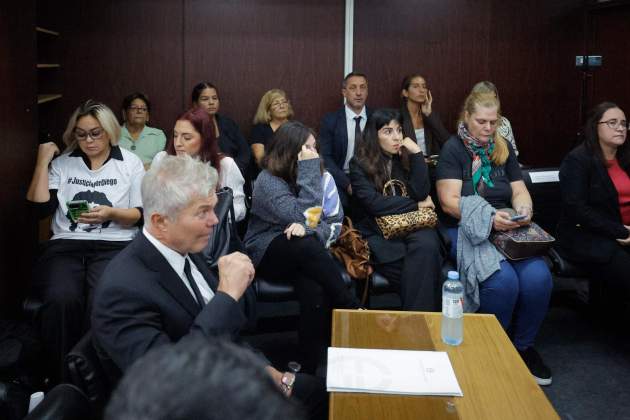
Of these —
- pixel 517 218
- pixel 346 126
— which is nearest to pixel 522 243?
pixel 517 218

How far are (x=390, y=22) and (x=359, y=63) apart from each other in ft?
1.41

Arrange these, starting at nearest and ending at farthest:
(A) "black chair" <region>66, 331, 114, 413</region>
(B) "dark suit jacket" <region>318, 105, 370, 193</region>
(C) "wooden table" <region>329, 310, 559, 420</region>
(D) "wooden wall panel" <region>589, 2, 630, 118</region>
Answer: (A) "black chair" <region>66, 331, 114, 413</region> < (C) "wooden table" <region>329, 310, 559, 420</region> < (B) "dark suit jacket" <region>318, 105, 370, 193</region> < (D) "wooden wall panel" <region>589, 2, 630, 118</region>

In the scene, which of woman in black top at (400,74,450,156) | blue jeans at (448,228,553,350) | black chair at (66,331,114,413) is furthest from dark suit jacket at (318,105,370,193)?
black chair at (66,331,114,413)

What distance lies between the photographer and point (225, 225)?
315 centimetres

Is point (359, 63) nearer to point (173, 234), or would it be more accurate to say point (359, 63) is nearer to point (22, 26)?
point (22, 26)

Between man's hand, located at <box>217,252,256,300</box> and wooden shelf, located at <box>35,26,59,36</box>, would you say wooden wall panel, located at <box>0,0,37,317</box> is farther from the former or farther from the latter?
man's hand, located at <box>217,252,256,300</box>

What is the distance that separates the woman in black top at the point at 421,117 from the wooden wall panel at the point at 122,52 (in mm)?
1831

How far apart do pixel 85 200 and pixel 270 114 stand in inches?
86.9

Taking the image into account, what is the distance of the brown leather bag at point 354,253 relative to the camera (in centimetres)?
→ 347

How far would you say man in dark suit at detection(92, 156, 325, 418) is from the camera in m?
1.79

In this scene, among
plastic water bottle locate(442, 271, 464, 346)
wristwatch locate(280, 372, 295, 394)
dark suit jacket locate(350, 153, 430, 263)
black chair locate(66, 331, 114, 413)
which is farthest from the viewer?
dark suit jacket locate(350, 153, 430, 263)

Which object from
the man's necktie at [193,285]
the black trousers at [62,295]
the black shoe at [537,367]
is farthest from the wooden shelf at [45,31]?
the black shoe at [537,367]

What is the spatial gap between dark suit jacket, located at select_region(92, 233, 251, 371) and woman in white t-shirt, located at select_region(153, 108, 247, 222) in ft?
5.53

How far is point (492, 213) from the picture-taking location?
11.6ft
